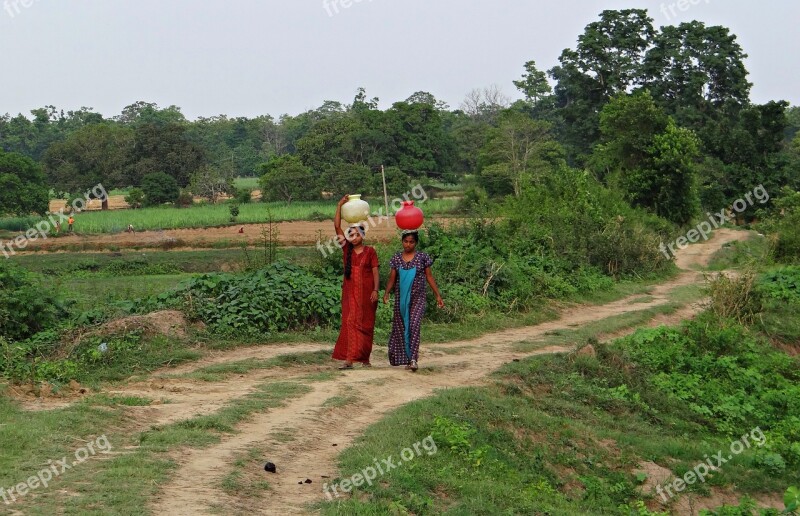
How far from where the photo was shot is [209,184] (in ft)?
194

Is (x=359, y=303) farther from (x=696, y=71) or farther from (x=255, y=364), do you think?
(x=696, y=71)

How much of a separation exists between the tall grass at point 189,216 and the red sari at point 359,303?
32.8m

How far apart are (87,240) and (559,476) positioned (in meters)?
36.1

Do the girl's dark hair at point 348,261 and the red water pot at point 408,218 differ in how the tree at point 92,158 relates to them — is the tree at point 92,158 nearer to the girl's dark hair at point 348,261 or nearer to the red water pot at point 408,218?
the girl's dark hair at point 348,261

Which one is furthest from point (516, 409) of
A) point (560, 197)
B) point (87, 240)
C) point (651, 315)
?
point (87, 240)

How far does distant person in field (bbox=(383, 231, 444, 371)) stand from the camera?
33.8 ft

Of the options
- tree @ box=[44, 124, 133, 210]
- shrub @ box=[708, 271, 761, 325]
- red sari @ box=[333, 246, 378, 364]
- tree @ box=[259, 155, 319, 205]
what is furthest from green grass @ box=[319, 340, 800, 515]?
tree @ box=[44, 124, 133, 210]

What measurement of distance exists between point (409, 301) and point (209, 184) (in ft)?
166

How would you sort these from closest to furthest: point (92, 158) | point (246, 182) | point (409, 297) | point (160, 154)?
point (409, 297)
point (92, 158)
point (160, 154)
point (246, 182)

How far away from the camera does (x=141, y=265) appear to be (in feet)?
99.0

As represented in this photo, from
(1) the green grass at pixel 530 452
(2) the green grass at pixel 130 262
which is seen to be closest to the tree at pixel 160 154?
(2) the green grass at pixel 130 262

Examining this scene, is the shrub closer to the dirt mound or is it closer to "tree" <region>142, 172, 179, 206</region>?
the dirt mound

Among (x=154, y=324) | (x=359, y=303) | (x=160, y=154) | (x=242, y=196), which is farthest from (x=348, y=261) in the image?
(x=160, y=154)

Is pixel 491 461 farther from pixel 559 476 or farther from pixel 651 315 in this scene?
pixel 651 315
